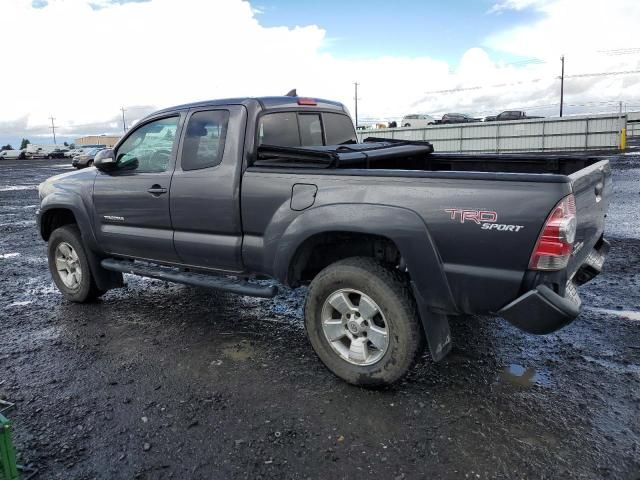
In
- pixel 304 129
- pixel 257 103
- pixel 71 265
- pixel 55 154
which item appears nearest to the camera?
pixel 257 103

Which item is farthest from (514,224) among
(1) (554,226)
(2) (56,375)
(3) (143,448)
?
(2) (56,375)

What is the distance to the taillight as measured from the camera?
274 centimetres

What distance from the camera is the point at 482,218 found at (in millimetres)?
2904

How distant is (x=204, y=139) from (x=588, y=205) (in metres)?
2.97

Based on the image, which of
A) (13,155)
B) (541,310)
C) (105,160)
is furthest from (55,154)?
(541,310)

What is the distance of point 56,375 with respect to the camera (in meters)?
3.91

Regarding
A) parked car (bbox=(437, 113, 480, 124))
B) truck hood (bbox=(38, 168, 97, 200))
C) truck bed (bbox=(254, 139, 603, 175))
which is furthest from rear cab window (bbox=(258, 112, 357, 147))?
parked car (bbox=(437, 113, 480, 124))

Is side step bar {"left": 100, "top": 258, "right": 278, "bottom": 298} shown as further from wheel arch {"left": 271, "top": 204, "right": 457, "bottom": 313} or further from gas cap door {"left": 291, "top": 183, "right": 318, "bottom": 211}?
gas cap door {"left": 291, "top": 183, "right": 318, "bottom": 211}

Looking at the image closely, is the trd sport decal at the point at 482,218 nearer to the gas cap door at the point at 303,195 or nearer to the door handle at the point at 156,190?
the gas cap door at the point at 303,195

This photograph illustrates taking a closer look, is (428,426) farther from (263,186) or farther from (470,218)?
(263,186)

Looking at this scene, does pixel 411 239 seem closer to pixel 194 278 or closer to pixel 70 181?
pixel 194 278

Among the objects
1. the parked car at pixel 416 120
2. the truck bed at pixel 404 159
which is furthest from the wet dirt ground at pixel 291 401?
the parked car at pixel 416 120

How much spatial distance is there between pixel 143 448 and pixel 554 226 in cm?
261

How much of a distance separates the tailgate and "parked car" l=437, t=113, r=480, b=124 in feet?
137
